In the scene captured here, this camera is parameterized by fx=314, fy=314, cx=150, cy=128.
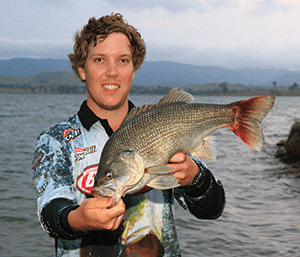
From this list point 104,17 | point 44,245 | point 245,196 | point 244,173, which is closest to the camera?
point 104,17

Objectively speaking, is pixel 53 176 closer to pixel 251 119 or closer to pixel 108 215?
pixel 108 215

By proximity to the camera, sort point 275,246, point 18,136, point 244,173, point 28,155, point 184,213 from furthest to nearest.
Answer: point 18,136 < point 28,155 < point 244,173 < point 184,213 < point 275,246

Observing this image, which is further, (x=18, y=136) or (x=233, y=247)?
(x=18, y=136)

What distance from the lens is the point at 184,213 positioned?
1128cm

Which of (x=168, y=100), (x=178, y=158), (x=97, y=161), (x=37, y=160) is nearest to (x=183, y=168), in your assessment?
(x=178, y=158)

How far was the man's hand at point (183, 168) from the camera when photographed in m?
3.12

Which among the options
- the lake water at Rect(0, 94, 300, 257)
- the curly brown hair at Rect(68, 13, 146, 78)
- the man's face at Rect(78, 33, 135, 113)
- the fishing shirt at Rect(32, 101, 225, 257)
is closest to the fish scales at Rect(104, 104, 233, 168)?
the fishing shirt at Rect(32, 101, 225, 257)

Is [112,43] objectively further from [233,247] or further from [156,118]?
[233,247]

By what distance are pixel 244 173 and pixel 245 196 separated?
13.4 ft

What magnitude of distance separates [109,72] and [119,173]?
1323 mm

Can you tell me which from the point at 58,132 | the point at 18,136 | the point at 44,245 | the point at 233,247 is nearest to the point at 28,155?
the point at 18,136

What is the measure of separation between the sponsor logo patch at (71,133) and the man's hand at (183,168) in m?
1.16

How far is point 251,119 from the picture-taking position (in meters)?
3.32

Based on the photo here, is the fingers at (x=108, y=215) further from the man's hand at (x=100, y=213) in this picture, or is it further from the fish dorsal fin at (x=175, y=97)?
the fish dorsal fin at (x=175, y=97)
